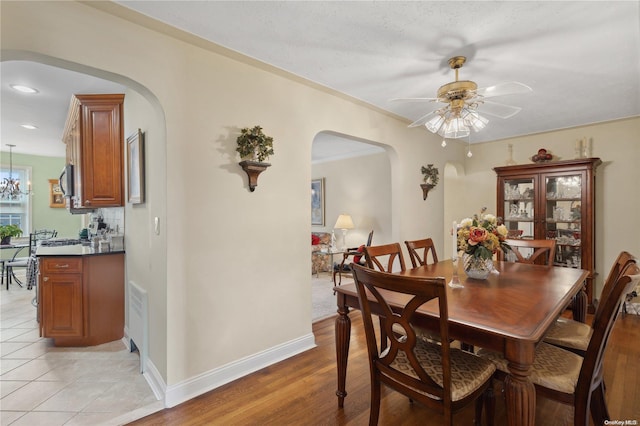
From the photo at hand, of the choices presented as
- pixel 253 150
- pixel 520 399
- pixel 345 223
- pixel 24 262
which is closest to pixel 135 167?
pixel 253 150

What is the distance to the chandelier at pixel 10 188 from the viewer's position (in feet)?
19.3

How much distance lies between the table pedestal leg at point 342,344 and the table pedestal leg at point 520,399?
2.91ft

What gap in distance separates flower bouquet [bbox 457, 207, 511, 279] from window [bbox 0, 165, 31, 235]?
8.44 metres

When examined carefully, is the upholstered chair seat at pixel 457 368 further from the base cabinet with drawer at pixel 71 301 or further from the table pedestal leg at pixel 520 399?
the base cabinet with drawer at pixel 71 301

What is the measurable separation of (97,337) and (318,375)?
223 centimetres

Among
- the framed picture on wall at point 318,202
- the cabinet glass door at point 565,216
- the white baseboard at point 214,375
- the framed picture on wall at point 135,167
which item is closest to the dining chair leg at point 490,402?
the white baseboard at point 214,375

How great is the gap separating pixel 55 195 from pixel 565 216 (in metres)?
9.59

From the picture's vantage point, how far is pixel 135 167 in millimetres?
2605

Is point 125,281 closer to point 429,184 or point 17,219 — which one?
point 429,184

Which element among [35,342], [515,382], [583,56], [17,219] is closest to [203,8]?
[515,382]

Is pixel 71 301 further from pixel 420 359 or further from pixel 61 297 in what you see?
pixel 420 359

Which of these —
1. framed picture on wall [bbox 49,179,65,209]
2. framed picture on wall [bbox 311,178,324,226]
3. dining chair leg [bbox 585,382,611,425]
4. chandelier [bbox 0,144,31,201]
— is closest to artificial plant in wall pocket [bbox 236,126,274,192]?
dining chair leg [bbox 585,382,611,425]

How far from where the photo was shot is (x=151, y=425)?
1798 millimetres

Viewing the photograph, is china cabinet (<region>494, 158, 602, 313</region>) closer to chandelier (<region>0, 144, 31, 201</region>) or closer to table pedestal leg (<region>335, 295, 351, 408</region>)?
table pedestal leg (<region>335, 295, 351, 408</region>)
